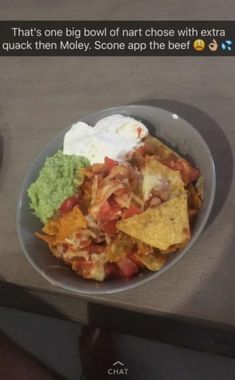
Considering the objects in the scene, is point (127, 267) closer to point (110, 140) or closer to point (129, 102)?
point (110, 140)

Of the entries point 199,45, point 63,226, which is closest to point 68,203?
point 63,226

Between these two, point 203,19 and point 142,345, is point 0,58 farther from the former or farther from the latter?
point 142,345

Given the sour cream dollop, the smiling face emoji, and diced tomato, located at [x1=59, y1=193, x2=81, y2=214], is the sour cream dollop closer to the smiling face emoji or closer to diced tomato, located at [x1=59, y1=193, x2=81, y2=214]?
diced tomato, located at [x1=59, y1=193, x2=81, y2=214]

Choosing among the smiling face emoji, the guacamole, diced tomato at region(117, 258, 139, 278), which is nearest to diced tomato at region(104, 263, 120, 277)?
diced tomato at region(117, 258, 139, 278)

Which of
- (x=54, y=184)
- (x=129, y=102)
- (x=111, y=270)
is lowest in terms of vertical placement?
(x=111, y=270)

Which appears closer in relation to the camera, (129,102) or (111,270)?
(111,270)
